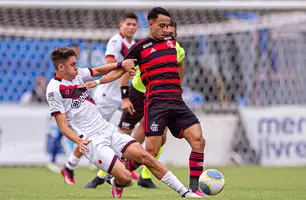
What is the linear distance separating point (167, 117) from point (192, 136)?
13.9 inches

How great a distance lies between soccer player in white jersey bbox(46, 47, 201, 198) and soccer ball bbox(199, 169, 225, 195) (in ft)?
0.96

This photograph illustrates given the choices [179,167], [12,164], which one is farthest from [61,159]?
[179,167]

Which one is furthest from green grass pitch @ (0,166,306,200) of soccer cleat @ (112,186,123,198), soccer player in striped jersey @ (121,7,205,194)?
soccer player in striped jersey @ (121,7,205,194)

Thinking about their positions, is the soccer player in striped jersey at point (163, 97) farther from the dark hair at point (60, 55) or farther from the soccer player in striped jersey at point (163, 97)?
the dark hair at point (60, 55)

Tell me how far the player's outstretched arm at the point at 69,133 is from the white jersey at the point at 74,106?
0.07 metres

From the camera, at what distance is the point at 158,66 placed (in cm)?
859

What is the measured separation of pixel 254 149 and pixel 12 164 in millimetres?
4541

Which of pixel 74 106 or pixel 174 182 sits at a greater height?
pixel 74 106

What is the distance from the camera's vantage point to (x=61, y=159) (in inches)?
562

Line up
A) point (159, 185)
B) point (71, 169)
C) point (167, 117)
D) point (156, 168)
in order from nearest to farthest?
point (156, 168), point (167, 117), point (159, 185), point (71, 169)

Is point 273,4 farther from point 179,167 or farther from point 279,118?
point 179,167

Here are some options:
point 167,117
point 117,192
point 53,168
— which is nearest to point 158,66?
point 167,117

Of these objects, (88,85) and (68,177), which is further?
(68,177)

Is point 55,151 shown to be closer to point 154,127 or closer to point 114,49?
point 114,49
